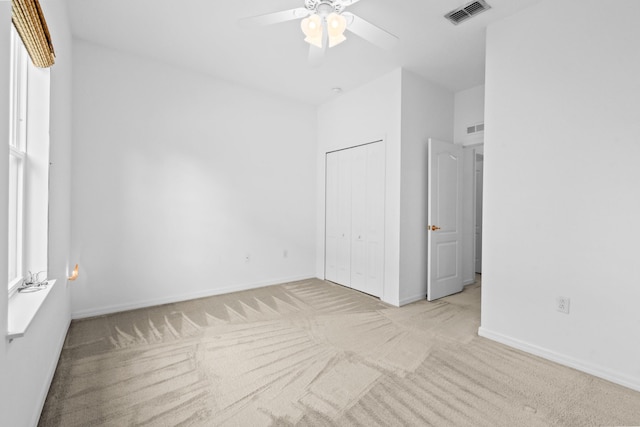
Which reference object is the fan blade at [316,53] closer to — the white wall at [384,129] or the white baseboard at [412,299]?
the white wall at [384,129]

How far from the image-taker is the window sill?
123 cm

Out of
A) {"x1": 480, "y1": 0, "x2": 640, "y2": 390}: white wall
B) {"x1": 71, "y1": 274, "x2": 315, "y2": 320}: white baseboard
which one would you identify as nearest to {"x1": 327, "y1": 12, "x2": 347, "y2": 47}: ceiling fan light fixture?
{"x1": 480, "y1": 0, "x2": 640, "y2": 390}: white wall

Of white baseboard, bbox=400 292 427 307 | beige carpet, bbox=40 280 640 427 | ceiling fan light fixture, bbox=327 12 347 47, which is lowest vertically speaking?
beige carpet, bbox=40 280 640 427

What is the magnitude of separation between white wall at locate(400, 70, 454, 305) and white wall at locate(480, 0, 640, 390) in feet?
3.27

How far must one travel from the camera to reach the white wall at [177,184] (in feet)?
10.4

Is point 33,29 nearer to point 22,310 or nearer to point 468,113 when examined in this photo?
point 22,310

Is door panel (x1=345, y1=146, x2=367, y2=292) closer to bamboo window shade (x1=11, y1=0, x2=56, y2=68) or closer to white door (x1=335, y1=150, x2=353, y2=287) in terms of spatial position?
white door (x1=335, y1=150, x2=353, y2=287)

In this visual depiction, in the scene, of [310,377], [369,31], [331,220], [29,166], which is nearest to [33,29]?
[29,166]

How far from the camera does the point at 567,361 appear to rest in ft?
7.54

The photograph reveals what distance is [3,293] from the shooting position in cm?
116

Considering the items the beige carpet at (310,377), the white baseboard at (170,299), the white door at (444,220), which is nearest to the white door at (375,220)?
the white door at (444,220)

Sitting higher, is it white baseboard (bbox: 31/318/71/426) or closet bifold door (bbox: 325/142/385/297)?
closet bifold door (bbox: 325/142/385/297)

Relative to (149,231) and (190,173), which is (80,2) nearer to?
(190,173)

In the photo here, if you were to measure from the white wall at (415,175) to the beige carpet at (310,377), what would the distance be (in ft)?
2.08
